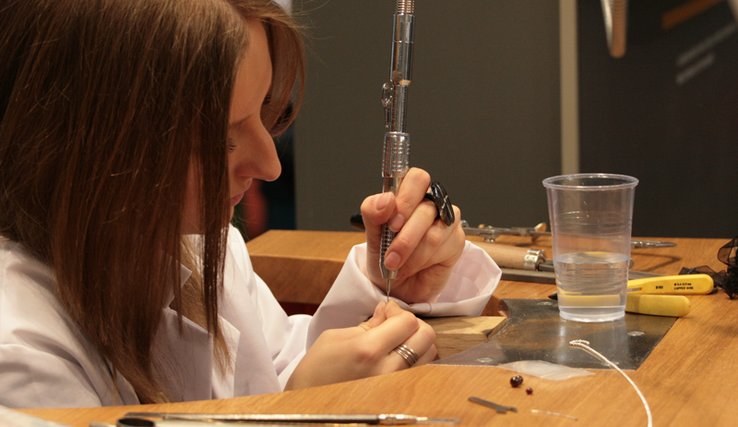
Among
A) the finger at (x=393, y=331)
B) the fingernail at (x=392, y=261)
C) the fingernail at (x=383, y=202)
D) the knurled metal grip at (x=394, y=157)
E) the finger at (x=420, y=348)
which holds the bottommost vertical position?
the finger at (x=420, y=348)

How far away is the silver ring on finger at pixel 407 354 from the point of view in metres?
0.86

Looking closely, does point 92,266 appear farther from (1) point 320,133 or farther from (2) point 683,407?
(1) point 320,133

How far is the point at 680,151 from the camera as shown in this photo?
233cm

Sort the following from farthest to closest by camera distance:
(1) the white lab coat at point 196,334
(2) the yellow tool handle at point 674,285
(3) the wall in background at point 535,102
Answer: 1. (3) the wall in background at point 535,102
2. (2) the yellow tool handle at point 674,285
3. (1) the white lab coat at point 196,334

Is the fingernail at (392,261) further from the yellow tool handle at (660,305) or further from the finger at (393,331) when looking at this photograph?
the yellow tool handle at (660,305)

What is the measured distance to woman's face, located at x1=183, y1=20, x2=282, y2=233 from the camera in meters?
0.90

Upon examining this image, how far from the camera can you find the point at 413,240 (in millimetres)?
1044

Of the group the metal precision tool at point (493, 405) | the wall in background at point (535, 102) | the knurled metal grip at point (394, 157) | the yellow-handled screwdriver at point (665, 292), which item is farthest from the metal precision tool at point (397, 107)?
the wall in background at point (535, 102)

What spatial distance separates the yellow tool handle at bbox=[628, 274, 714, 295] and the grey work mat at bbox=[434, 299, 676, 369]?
0.06 meters

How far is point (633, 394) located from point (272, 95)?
1.80 feet

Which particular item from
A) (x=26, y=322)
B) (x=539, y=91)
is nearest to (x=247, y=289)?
(x=26, y=322)

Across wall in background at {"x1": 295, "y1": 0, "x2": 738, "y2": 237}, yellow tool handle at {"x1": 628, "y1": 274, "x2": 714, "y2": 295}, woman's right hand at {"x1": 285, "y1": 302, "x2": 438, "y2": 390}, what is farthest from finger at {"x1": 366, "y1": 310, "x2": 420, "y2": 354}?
wall in background at {"x1": 295, "y1": 0, "x2": 738, "y2": 237}

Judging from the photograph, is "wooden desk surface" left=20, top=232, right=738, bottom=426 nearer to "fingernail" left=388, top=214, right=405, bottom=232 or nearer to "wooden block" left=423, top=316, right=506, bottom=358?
"wooden block" left=423, top=316, right=506, bottom=358

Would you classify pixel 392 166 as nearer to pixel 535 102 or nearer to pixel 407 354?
pixel 407 354
